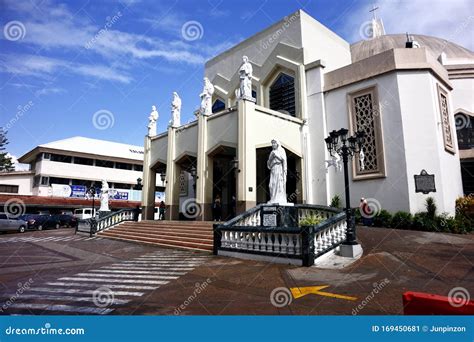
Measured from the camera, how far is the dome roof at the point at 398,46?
23.2 metres

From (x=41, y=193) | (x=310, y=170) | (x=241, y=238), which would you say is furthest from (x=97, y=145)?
(x=241, y=238)

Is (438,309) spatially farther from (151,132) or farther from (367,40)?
(367,40)

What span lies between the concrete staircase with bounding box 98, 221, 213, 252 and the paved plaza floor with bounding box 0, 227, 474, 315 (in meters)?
1.85

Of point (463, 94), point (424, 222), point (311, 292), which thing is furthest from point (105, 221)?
point (463, 94)

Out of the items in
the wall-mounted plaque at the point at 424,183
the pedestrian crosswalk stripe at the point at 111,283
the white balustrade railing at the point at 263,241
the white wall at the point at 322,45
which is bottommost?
the pedestrian crosswalk stripe at the point at 111,283

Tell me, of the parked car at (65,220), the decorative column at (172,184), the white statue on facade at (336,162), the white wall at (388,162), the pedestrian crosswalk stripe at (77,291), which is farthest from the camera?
the parked car at (65,220)

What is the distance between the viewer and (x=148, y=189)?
21875mm

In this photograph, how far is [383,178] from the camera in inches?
583

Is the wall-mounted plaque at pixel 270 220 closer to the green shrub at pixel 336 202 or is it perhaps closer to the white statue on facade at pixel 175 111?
the green shrub at pixel 336 202

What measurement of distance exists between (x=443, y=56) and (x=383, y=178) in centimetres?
1233

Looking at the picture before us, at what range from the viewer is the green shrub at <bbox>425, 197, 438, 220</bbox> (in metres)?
13.2

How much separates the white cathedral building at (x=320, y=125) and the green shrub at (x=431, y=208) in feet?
0.99

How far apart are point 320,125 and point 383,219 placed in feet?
21.0

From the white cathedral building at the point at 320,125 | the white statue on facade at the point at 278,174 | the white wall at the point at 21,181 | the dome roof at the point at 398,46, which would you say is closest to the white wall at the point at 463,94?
the white cathedral building at the point at 320,125
